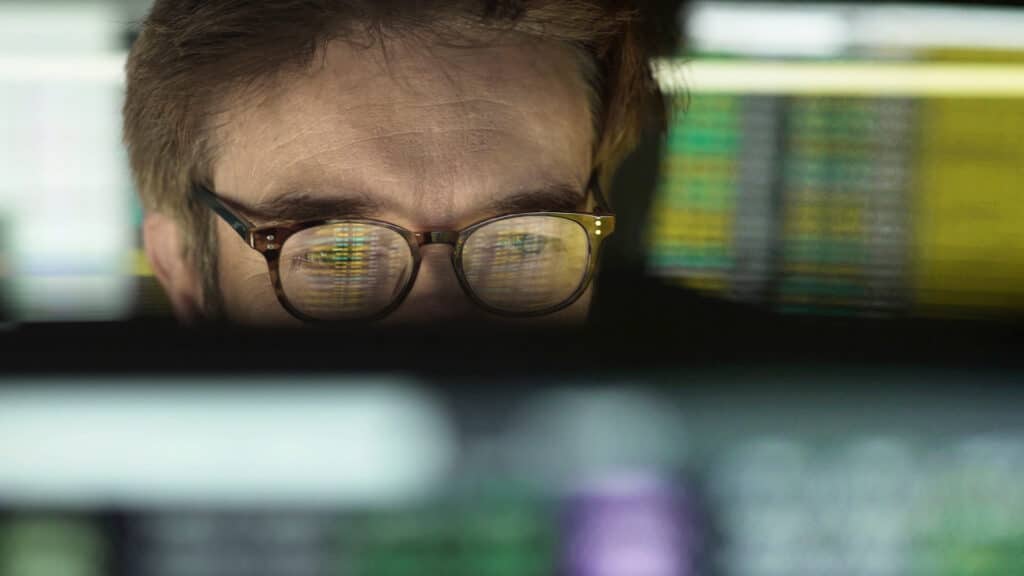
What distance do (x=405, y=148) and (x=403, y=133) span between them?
3cm

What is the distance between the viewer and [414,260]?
3.41 ft

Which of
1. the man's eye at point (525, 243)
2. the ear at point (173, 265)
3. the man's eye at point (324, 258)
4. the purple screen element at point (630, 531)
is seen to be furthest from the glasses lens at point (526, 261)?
the purple screen element at point (630, 531)

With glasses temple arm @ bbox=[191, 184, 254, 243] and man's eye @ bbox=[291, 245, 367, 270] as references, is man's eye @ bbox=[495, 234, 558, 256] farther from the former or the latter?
glasses temple arm @ bbox=[191, 184, 254, 243]

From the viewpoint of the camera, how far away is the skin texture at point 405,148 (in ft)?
3.64

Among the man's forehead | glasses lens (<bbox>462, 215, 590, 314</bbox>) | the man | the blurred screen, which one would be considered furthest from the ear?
the blurred screen

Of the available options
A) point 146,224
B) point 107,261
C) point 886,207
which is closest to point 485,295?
point 146,224

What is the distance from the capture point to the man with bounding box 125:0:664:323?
3.45 ft

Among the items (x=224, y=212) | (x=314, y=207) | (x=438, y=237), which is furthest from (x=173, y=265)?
(x=438, y=237)

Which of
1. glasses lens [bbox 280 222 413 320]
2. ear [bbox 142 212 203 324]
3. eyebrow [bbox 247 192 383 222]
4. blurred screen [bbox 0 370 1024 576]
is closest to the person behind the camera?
blurred screen [bbox 0 370 1024 576]

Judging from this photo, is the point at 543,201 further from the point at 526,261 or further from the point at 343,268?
the point at 343,268

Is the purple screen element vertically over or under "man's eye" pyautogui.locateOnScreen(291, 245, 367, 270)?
under

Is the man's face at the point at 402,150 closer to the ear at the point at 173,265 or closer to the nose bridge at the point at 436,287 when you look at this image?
the nose bridge at the point at 436,287

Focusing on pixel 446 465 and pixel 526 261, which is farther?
pixel 526 261

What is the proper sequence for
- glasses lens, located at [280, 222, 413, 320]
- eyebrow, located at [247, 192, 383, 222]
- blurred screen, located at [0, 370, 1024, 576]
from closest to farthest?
blurred screen, located at [0, 370, 1024, 576] < glasses lens, located at [280, 222, 413, 320] < eyebrow, located at [247, 192, 383, 222]
